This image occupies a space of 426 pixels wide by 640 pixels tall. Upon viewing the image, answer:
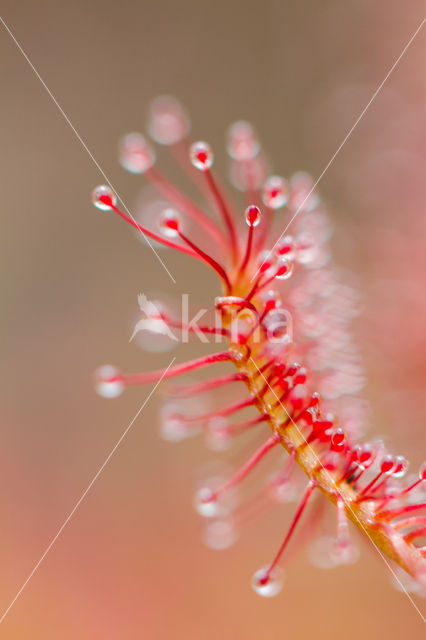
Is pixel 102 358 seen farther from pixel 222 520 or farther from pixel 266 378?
pixel 266 378

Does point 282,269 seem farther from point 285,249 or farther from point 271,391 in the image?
point 271,391

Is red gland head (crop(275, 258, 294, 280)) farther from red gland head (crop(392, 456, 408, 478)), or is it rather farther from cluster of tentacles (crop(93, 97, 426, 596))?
red gland head (crop(392, 456, 408, 478))

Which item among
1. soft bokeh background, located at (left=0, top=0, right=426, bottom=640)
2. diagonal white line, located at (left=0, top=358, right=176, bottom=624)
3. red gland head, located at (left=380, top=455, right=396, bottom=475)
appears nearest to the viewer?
red gland head, located at (left=380, top=455, right=396, bottom=475)

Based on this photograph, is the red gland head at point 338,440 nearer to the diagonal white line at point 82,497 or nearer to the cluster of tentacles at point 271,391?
the cluster of tentacles at point 271,391

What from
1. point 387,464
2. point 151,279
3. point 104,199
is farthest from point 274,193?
point 151,279

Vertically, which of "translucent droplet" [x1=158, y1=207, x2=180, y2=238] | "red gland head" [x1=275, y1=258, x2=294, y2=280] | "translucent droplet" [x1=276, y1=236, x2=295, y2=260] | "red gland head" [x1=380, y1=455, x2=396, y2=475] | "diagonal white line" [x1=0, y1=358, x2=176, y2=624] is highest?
"diagonal white line" [x1=0, y1=358, x2=176, y2=624]

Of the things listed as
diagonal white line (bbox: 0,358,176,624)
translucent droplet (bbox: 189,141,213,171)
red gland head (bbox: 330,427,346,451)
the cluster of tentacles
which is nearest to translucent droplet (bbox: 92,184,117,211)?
the cluster of tentacles

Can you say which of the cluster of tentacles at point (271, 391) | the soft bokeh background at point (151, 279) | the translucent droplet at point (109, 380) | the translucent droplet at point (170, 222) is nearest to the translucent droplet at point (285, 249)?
the cluster of tentacles at point (271, 391)

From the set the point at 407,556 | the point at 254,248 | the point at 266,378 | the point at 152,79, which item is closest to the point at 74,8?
the point at 152,79
